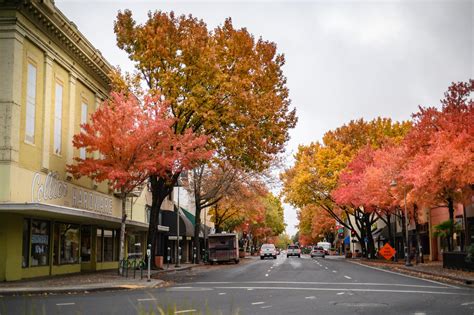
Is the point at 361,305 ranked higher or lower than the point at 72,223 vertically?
lower

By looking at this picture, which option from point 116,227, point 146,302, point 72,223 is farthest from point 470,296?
point 116,227

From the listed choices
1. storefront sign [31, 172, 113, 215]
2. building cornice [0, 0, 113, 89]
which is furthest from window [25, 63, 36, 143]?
building cornice [0, 0, 113, 89]

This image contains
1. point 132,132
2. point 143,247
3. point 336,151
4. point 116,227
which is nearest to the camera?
point 132,132

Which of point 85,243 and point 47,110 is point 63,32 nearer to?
point 47,110

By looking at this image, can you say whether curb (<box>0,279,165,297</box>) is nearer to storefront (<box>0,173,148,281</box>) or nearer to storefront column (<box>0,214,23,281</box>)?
storefront (<box>0,173,148,281</box>)

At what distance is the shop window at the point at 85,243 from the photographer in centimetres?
3212

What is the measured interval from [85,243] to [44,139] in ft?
29.7

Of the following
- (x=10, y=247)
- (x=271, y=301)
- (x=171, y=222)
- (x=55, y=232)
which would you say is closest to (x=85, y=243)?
(x=55, y=232)

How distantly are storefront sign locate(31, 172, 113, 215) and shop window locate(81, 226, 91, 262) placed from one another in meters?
1.34

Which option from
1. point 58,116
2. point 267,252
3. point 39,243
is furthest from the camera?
point 267,252

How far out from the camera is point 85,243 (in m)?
32.5

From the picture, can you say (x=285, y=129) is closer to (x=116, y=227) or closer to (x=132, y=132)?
(x=132, y=132)

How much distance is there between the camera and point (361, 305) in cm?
1498

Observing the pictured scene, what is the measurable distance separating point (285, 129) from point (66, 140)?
12413 mm
